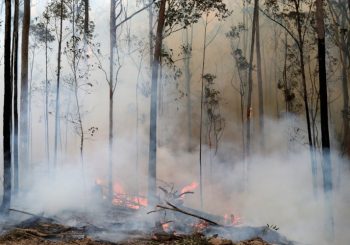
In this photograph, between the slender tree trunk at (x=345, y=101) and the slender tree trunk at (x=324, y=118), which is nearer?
the slender tree trunk at (x=324, y=118)

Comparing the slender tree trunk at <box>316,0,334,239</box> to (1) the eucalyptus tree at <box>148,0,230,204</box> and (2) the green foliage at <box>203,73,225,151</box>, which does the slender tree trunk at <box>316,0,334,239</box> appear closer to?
(1) the eucalyptus tree at <box>148,0,230,204</box>

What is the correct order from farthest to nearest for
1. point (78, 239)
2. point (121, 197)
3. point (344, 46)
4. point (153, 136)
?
point (344, 46) < point (121, 197) < point (153, 136) < point (78, 239)

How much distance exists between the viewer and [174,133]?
2747 cm

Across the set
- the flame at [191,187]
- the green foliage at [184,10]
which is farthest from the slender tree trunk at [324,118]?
the flame at [191,187]

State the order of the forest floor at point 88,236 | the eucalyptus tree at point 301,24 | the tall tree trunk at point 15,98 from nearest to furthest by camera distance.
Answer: the forest floor at point 88,236
the tall tree trunk at point 15,98
the eucalyptus tree at point 301,24

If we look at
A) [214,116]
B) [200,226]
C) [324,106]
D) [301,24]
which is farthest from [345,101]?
[200,226]

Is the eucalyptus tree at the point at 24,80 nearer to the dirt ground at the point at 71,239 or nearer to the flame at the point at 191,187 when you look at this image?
the dirt ground at the point at 71,239

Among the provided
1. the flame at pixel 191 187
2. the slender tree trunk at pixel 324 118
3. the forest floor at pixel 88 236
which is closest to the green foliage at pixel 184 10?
the slender tree trunk at pixel 324 118

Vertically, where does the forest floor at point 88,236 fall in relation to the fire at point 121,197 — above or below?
above

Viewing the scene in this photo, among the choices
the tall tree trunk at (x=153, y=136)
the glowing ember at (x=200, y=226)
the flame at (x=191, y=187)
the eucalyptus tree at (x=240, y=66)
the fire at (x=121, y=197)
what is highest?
the eucalyptus tree at (x=240, y=66)

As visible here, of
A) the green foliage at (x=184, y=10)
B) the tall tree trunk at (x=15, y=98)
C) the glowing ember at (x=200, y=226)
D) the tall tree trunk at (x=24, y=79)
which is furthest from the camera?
the green foliage at (x=184, y=10)

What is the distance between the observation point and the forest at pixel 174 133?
9.92 m

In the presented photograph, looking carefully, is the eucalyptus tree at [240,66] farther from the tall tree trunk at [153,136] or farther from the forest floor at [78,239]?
the forest floor at [78,239]

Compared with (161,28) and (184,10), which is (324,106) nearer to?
(161,28)
